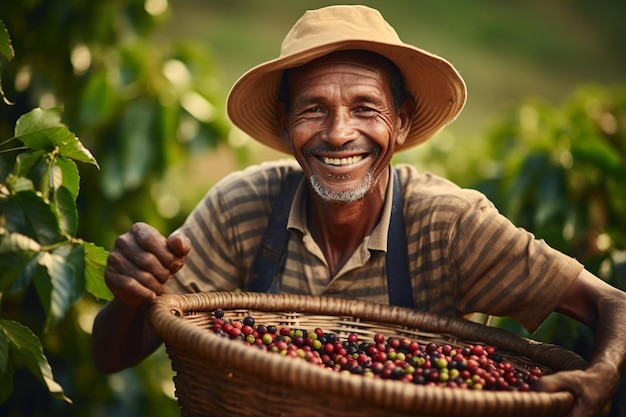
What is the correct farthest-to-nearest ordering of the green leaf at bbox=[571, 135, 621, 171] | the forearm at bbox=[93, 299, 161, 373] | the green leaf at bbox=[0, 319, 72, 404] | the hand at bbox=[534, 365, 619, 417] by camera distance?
the green leaf at bbox=[571, 135, 621, 171] → the forearm at bbox=[93, 299, 161, 373] → the green leaf at bbox=[0, 319, 72, 404] → the hand at bbox=[534, 365, 619, 417]

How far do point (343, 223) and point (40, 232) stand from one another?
36.8 inches

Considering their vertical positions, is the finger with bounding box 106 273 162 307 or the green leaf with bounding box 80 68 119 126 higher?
the green leaf with bounding box 80 68 119 126

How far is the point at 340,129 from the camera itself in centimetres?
221


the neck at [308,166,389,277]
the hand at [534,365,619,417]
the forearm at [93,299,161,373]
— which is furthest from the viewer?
the neck at [308,166,389,277]

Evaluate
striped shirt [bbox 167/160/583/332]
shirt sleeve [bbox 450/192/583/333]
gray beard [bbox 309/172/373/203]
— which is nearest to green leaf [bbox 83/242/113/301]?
striped shirt [bbox 167/160/583/332]

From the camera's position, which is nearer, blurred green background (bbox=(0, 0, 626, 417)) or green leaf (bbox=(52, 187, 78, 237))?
green leaf (bbox=(52, 187, 78, 237))

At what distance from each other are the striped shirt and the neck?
4 centimetres

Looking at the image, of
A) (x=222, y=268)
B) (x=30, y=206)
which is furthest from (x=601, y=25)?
(x=30, y=206)

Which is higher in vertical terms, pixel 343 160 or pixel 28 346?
pixel 343 160

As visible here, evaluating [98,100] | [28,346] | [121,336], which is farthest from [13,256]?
[98,100]

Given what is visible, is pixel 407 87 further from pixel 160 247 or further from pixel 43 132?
pixel 43 132

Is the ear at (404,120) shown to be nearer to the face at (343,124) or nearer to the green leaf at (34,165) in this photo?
the face at (343,124)

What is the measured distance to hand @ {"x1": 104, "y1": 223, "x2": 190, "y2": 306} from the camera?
6.00 feet

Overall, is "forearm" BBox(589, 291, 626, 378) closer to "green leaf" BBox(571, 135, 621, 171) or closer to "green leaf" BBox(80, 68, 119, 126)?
"green leaf" BBox(571, 135, 621, 171)
